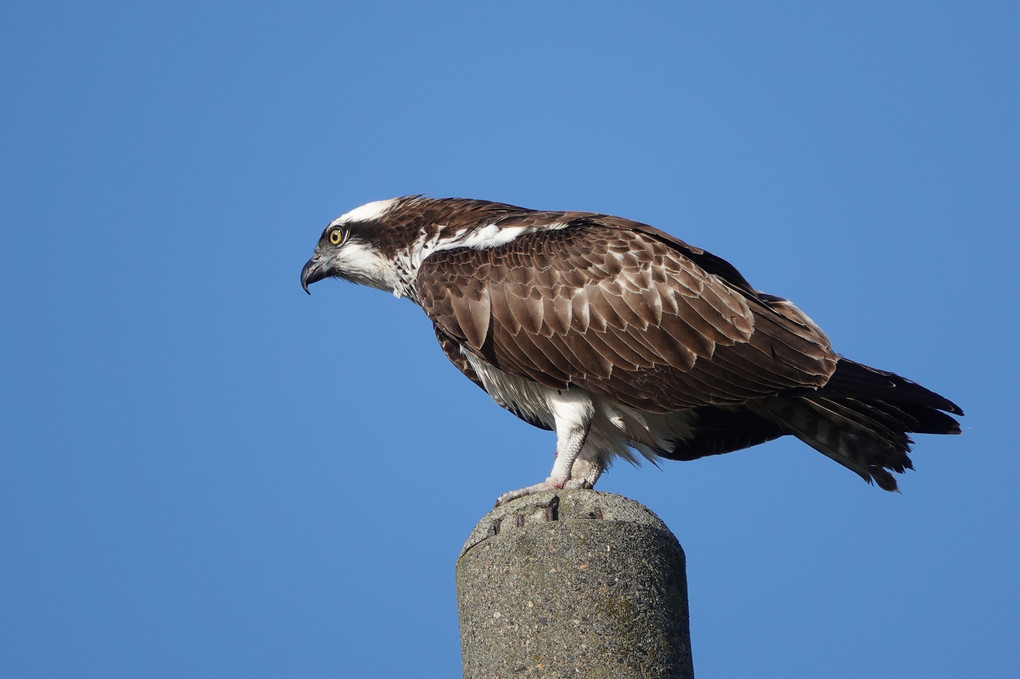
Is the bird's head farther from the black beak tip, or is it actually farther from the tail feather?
the tail feather

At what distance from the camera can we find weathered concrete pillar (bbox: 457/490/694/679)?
445cm

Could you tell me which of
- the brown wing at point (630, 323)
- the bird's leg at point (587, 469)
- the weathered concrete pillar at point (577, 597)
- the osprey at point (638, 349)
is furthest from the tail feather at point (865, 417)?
the weathered concrete pillar at point (577, 597)

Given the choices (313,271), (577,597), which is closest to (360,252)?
Answer: (313,271)

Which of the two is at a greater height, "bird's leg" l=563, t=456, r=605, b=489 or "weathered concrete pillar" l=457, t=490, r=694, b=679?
"bird's leg" l=563, t=456, r=605, b=489

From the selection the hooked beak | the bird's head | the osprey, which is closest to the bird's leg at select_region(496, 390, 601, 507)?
the osprey

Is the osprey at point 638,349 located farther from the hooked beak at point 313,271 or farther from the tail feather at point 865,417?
the hooked beak at point 313,271

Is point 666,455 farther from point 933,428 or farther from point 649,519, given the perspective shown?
point 649,519

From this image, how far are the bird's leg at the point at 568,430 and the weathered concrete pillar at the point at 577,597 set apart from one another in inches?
56.5

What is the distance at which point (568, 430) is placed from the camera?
22.1 ft

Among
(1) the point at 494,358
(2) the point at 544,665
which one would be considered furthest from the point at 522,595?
(1) the point at 494,358

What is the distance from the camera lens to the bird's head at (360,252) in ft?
25.6

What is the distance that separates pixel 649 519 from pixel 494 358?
7.34 ft

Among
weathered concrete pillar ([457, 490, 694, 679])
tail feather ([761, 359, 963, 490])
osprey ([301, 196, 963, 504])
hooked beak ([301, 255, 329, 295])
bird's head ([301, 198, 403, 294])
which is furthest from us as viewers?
hooked beak ([301, 255, 329, 295])

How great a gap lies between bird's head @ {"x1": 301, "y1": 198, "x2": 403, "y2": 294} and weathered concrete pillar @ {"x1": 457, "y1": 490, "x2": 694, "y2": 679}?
3260 millimetres
